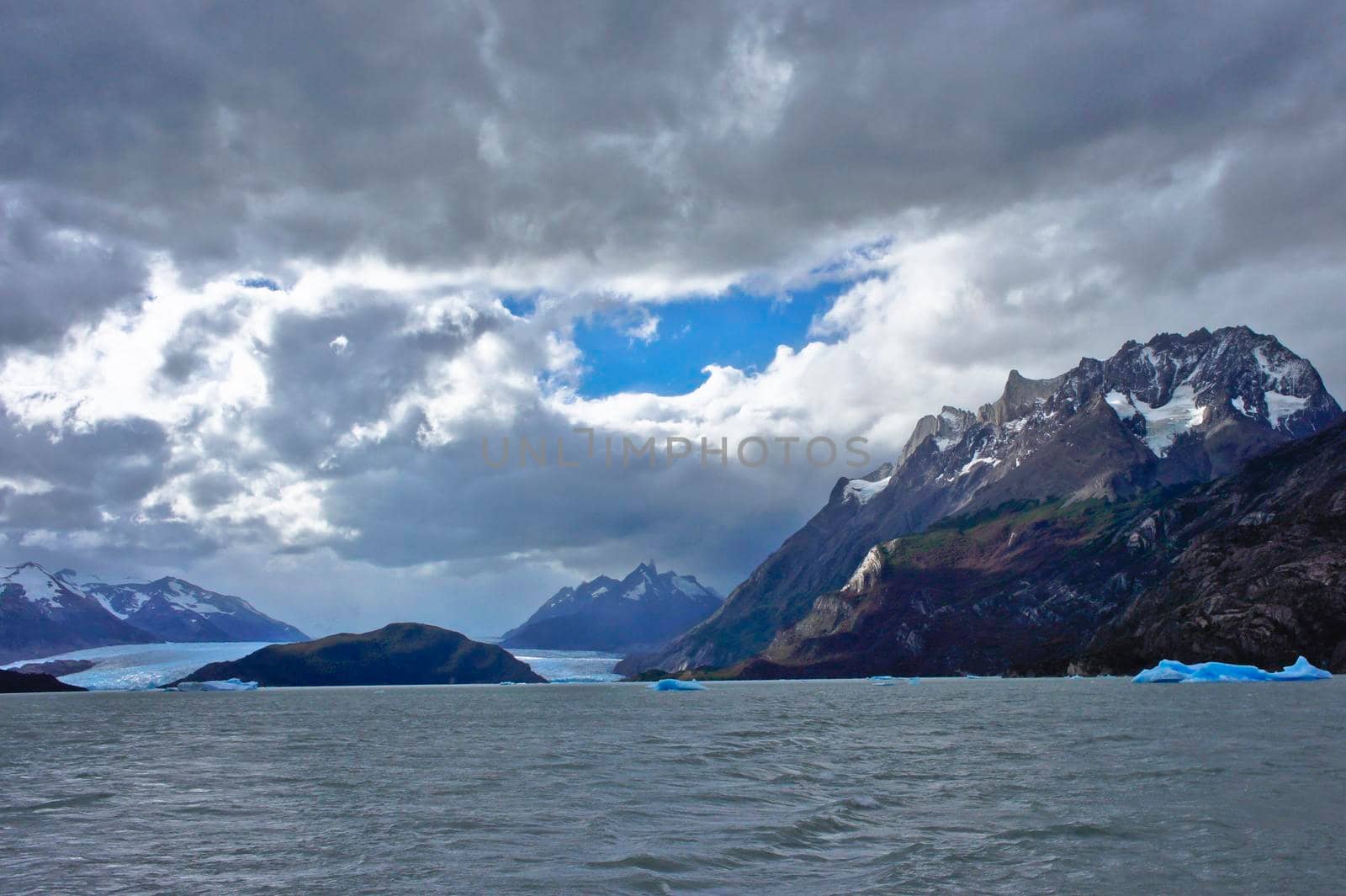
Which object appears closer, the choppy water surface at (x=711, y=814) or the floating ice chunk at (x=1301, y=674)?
the choppy water surface at (x=711, y=814)

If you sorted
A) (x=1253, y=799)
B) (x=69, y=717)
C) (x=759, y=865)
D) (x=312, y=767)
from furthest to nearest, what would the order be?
(x=69, y=717) < (x=312, y=767) < (x=1253, y=799) < (x=759, y=865)

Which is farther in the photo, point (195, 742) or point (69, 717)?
point (69, 717)

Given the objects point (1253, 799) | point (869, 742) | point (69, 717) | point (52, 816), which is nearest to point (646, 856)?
point (1253, 799)

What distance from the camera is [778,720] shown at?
117500 mm

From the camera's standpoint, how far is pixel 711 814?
41906 millimetres

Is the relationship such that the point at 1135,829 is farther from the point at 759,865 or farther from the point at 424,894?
the point at 424,894

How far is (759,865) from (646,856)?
410 centimetres

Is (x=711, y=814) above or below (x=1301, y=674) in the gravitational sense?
above

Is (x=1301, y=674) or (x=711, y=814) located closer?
(x=711, y=814)

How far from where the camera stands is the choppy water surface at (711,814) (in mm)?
28906

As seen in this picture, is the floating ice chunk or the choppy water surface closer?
the choppy water surface

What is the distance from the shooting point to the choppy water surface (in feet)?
94.8

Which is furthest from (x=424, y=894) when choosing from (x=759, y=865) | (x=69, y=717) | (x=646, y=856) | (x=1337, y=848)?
(x=69, y=717)

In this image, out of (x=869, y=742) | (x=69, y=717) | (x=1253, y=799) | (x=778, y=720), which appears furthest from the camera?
(x=69, y=717)
